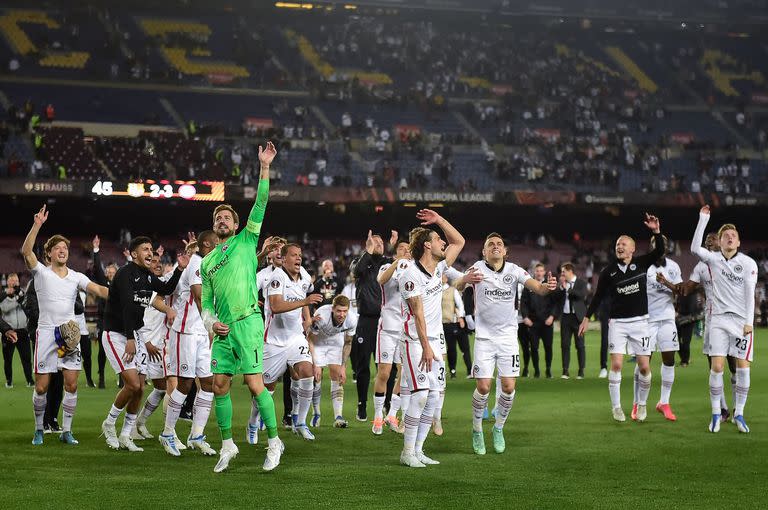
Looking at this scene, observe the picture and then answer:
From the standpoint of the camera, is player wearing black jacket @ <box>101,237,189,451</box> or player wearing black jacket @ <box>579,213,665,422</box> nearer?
player wearing black jacket @ <box>101,237,189,451</box>

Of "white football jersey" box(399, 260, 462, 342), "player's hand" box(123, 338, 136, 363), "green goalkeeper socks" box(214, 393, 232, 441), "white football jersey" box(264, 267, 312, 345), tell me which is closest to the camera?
"green goalkeeper socks" box(214, 393, 232, 441)

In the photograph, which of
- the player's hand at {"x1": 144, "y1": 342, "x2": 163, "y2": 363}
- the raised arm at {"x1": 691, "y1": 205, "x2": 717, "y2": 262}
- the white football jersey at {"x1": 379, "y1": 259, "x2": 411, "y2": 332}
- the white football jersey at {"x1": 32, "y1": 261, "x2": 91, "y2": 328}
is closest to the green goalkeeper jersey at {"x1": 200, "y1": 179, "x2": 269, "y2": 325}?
the player's hand at {"x1": 144, "y1": 342, "x2": 163, "y2": 363}

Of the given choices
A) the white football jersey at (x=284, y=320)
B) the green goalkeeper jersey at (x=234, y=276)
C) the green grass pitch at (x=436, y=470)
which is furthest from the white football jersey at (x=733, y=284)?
the green goalkeeper jersey at (x=234, y=276)

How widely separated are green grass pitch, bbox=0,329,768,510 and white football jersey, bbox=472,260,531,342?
1229 millimetres

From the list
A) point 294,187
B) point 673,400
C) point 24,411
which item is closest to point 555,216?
point 294,187

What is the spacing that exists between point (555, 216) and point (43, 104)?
74.5 feet

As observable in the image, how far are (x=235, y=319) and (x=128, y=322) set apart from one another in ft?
6.68

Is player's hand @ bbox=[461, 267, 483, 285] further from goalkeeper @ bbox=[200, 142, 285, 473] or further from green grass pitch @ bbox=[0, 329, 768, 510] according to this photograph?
goalkeeper @ bbox=[200, 142, 285, 473]

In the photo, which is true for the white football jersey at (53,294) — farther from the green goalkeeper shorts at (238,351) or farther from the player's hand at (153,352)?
the green goalkeeper shorts at (238,351)

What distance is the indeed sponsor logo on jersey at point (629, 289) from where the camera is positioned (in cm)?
1303

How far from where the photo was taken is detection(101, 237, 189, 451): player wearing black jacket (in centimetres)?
1055

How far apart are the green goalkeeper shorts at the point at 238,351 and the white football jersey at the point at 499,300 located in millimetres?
2675

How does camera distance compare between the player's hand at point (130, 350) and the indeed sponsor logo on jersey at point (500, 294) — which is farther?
the indeed sponsor logo on jersey at point (500, 294)

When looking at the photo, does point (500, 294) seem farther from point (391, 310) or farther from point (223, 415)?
point (223, 415)
